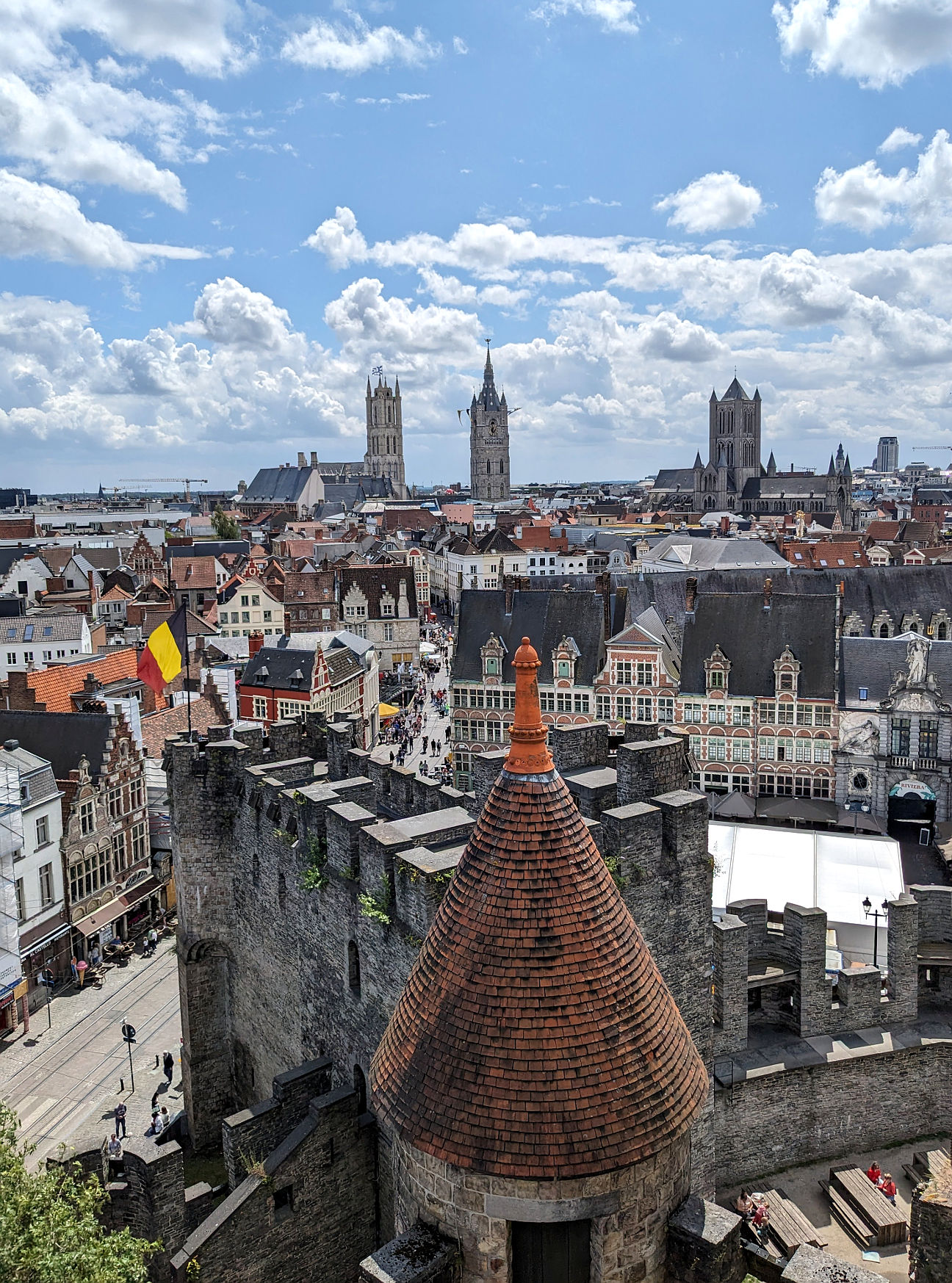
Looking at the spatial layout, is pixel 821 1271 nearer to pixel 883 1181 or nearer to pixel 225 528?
pixel 883 1181

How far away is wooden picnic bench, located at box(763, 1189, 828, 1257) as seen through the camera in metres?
17.5

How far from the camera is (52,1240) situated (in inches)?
462

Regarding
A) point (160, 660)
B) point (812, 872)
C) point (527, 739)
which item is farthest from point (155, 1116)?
point (527, 739)

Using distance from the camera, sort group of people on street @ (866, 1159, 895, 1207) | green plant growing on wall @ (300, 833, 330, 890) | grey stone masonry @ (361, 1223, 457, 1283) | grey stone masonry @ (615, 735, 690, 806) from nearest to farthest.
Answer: grey stone masonry @ (361, 1223, 457, 1283) < grey stone masonry @ (615, 735, 690, 806) < green plant growing on wall @ (300, 833, 330, 890) < group of people on street @ (866, 1159, 895, 1207)

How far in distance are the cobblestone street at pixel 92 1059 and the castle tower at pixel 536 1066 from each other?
16.9 meters

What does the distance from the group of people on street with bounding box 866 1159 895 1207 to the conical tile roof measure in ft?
45.8

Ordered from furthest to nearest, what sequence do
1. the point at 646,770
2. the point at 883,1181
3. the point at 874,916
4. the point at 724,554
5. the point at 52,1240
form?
the point at 724,554, the point at 874,916, the point at 883,1181, the point at 646,770, the point at 52,1240

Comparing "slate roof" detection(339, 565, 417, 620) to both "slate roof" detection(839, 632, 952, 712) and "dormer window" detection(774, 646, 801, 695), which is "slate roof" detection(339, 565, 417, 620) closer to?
"dormer window" detection(774, 646, 801, 695)

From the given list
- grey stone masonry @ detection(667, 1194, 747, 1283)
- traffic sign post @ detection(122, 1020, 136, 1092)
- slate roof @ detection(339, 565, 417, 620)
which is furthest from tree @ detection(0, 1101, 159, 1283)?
slate roof @ detection(339, 565, 417, 620)

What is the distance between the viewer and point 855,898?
26.6 metres

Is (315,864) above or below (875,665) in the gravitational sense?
below

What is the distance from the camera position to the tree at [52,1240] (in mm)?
11281

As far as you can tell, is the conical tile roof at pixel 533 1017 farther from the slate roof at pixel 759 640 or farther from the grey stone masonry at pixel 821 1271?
the slate roof at pixel 759 640

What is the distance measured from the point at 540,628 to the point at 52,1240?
43.5 metres
